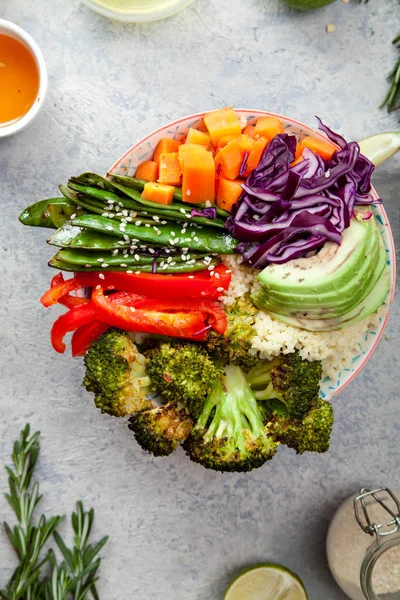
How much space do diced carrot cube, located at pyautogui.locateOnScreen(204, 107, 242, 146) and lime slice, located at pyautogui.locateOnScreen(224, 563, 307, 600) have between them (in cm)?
168

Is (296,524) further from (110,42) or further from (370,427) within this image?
(110,42)

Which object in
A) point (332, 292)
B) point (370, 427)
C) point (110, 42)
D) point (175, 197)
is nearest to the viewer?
point (332, 292)

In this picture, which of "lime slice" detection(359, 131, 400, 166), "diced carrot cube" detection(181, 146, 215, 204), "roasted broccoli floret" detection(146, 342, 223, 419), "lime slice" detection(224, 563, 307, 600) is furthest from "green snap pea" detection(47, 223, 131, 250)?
"lime slice" detection(224, 563, 307, 600)

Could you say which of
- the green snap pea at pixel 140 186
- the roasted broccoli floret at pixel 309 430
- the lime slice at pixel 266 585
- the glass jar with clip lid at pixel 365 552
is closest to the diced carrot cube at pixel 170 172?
the green snap pea at pixel 140 186

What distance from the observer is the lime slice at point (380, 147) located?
2.34 metres

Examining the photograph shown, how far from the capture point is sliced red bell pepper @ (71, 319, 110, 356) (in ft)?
7.34

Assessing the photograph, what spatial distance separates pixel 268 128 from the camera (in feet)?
7.14

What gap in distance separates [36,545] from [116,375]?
90 centimetres

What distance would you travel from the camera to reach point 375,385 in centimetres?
264

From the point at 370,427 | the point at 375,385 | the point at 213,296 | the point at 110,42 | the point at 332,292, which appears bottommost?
the point at 370,427

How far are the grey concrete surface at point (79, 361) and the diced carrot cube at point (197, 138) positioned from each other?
1.19 ft

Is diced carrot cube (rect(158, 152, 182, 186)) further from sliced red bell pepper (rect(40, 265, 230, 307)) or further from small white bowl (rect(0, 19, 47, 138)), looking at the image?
small white bowl (rect(0, 19, 47, 138))

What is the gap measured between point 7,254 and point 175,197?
811 mm

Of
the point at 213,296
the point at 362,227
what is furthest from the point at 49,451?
the point at 362,227
